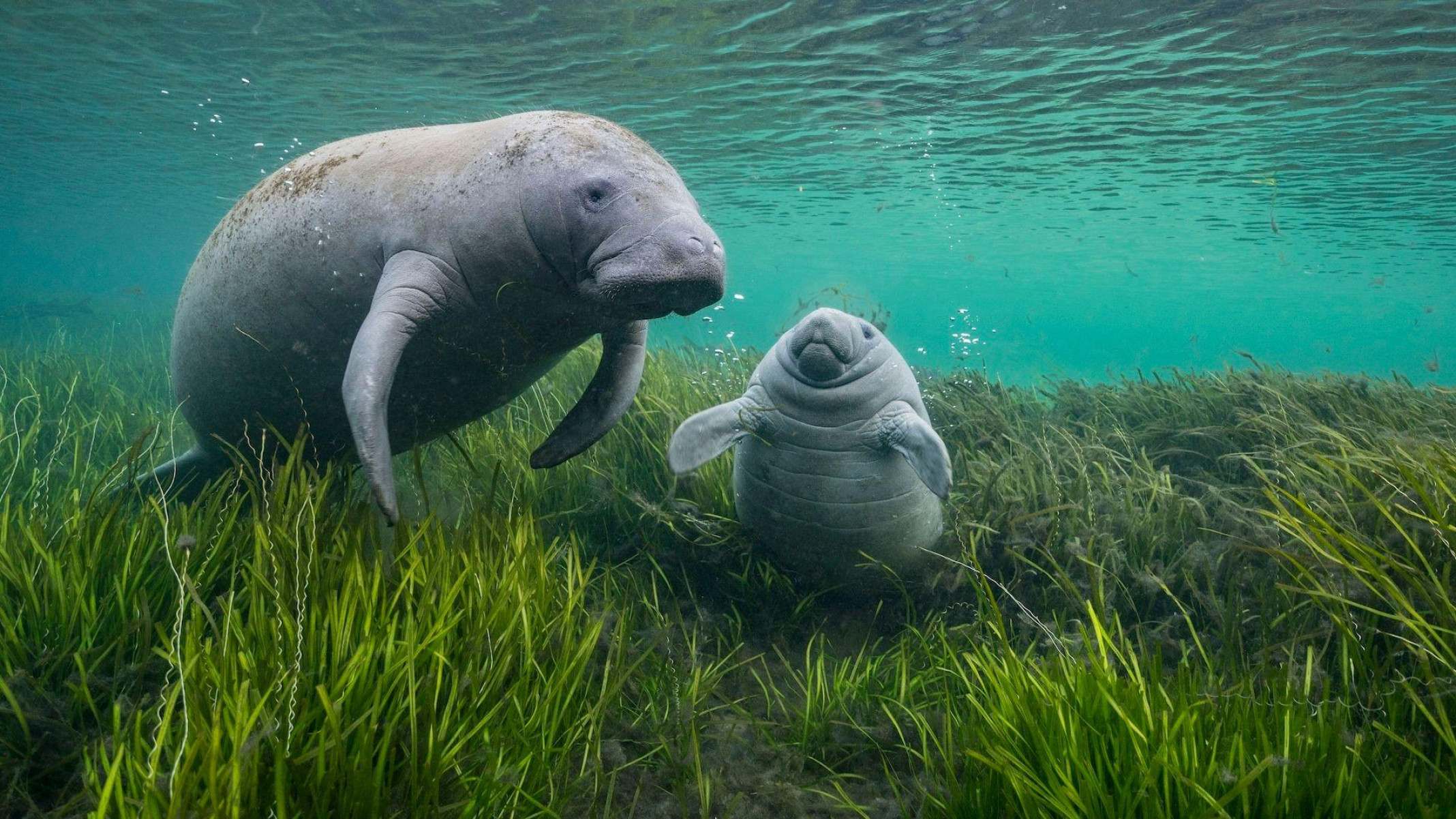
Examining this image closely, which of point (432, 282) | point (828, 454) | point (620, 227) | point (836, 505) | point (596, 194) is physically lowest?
point (836, 505)

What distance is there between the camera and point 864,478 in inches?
171

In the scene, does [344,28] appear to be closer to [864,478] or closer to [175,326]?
[175,326]

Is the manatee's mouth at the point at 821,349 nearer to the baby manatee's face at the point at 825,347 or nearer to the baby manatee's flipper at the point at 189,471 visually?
the baby manatee's face at the point at 825,347

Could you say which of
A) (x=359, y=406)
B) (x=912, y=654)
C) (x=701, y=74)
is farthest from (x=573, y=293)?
(x=701, y=74)

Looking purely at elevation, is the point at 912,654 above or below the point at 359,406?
below

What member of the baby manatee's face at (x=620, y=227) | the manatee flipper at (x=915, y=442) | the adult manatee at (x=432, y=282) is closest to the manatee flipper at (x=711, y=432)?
the adult manatee at (x=432, y=282)

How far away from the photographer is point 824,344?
4336 mm

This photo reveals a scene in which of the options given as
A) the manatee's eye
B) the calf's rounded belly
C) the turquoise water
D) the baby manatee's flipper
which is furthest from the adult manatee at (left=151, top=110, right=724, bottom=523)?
the turquoise water

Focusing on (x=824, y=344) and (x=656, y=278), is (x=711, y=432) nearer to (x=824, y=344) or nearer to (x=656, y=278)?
(x=824, y=344)

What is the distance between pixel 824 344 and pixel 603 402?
133cm

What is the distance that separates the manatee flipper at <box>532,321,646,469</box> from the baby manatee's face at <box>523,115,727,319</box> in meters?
0.64

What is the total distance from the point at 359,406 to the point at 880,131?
18.6m

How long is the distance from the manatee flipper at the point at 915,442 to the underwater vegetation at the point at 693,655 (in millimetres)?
605

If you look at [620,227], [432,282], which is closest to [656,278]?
[620,227]
